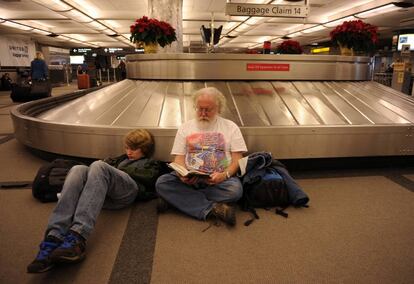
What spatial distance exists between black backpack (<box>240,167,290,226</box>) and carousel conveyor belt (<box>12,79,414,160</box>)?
0.88m

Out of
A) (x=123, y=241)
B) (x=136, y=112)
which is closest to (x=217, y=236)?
(x=123, y=241)

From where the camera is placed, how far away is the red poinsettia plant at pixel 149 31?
5457 mm

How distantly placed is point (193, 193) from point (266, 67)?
2955 millimetres

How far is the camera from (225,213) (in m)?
2.66

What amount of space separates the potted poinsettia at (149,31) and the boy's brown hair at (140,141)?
276cm

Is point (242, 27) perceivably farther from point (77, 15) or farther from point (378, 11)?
point (77, 15)

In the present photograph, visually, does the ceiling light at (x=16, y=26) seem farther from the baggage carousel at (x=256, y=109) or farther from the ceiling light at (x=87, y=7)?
the baggage carousel at (x=256, y=109)

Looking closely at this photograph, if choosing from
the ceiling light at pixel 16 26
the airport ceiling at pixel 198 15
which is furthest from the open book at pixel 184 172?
the ceiling light at pixel 16 26

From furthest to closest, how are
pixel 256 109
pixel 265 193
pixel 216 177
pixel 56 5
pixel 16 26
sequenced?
pixel 16 26 → pixel 56 5 → pixel 256 109 → pixel 265 193 → pixel 216 177

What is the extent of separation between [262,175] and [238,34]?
73.0ft

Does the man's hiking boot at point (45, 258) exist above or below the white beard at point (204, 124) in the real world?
below

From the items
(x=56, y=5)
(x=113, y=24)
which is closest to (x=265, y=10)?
(x=56, y=5)

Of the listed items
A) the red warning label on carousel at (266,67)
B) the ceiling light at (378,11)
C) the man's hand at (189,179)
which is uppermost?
the ceiling light at (378,11)

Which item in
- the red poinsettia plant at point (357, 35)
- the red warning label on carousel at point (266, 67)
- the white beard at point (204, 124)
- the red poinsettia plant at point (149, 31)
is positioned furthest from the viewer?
the red poinsettia plant at point (357, 35)
